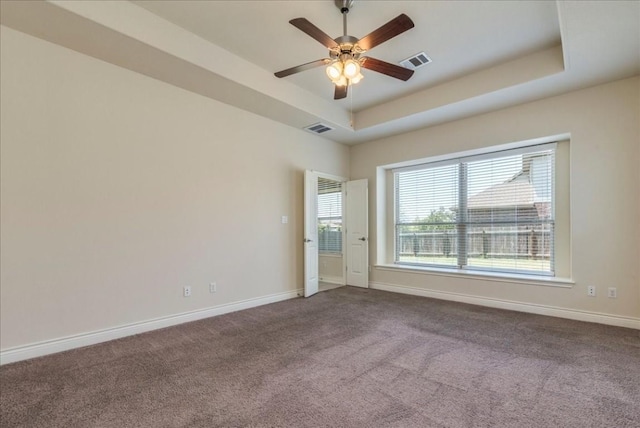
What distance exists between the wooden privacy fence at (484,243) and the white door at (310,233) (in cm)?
174

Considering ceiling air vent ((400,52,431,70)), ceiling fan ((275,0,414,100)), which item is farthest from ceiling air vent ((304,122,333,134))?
ceiling fan ((275,0,414,100))

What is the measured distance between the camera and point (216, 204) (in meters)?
4.07

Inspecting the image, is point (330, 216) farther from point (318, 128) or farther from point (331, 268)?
point (318, 128)

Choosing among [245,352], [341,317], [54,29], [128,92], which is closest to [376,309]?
[341,317]

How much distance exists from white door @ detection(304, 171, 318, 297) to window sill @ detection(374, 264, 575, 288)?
1.31 m

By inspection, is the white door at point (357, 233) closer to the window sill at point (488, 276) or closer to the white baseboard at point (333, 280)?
the white baseboard at point (333, 280)

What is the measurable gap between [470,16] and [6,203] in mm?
4492

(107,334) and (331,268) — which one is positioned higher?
(331,268)

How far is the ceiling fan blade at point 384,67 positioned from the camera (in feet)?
8.99

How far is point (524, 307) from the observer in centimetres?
411

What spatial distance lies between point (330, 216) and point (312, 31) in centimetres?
459

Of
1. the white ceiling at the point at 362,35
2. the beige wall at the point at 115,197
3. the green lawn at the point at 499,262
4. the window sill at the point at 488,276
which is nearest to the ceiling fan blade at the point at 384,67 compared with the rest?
the white ceiling at the point at 362,35

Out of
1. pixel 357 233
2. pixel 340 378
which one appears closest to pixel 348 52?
pixel 340 378

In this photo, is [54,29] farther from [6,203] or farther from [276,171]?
[276,171]
